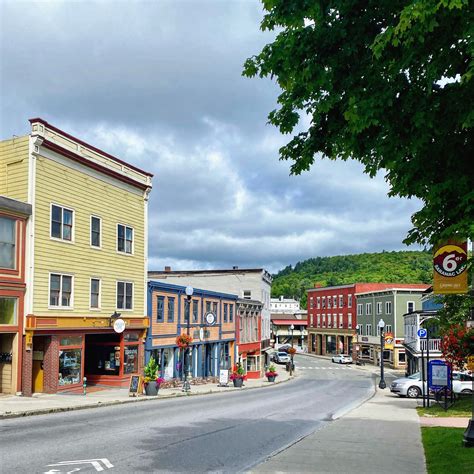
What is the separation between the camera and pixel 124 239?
34.8 m

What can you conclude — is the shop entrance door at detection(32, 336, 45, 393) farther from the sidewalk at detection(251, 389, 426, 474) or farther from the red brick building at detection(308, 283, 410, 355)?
the red brick building at detection(308, 283, 410, 355)

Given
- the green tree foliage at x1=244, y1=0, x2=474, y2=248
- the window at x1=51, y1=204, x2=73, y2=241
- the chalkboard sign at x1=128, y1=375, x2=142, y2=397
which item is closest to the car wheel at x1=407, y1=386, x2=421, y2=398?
the chalkboard sign at x1=128, y1=375, x2=142, y2=397

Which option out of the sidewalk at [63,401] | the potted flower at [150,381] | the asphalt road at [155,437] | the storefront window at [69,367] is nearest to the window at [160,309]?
the sidewalk at [63,401]

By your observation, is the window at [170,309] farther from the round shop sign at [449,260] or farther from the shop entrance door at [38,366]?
the round shop sign at [449,260]

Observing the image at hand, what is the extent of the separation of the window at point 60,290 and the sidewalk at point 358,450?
14.0m

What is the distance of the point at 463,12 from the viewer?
794 cm

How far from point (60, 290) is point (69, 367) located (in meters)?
3.68

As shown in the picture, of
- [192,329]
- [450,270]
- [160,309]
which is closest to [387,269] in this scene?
[192,329]

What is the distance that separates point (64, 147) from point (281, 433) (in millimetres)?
17390

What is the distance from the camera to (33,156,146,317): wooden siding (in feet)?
90.2

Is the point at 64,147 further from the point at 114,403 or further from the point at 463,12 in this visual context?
the point at 463,12

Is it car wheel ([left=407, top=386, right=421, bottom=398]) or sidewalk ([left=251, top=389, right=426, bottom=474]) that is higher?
sidewalk ([left=251, top=389, right=426, bottom=474])

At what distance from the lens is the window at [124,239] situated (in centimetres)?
3438

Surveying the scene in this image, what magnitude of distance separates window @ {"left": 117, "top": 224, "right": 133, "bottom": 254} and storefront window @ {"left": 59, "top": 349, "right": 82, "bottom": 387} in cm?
687
